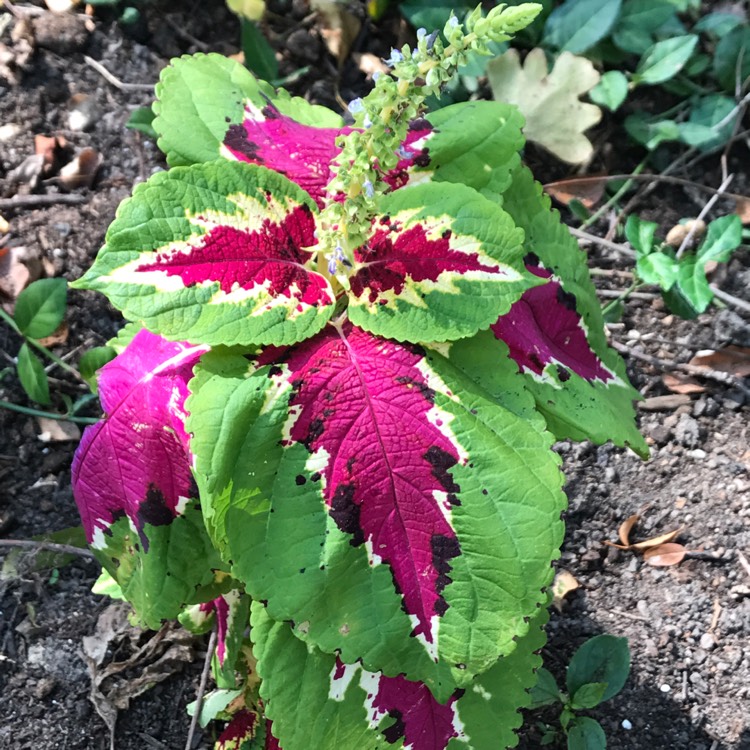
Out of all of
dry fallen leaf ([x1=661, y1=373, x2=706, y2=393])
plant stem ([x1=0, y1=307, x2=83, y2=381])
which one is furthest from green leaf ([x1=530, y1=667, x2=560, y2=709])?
plant stem ([x1=0, y1=307, x2=83, y2=381])

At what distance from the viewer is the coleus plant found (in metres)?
1.00

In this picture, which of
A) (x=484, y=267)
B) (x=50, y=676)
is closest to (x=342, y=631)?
(x=484, y=267)

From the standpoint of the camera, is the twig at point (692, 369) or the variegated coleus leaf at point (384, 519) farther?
the twig at point (692, 369)

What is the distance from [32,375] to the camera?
169cm

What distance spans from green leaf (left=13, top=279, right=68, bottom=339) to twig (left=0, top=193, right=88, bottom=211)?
41cm

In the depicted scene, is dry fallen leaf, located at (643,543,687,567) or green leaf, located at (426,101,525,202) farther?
dry fallen leaf, located at (643,543,687,567)

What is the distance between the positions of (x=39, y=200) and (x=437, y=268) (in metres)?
1.28

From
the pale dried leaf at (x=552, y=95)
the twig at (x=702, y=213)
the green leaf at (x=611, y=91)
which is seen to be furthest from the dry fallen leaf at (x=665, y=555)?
the green leaf at (x=611, y=91)

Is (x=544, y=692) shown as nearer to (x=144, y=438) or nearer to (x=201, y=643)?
(x=201, y=643)

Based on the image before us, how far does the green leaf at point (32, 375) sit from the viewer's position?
5.56ft

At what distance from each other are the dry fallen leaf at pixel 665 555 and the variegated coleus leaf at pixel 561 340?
570mm

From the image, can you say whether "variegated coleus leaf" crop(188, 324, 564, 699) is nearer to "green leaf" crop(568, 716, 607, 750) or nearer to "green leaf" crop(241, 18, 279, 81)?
"green leaf" crop(568, 716, 607, 750)

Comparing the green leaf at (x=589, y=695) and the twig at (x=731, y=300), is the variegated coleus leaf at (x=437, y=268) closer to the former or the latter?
the green leaf at (x=589, y=695)

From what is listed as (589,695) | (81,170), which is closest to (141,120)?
(81,170)
